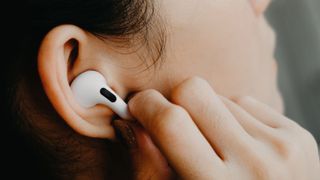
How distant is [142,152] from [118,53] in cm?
18

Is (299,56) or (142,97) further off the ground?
(142,97)

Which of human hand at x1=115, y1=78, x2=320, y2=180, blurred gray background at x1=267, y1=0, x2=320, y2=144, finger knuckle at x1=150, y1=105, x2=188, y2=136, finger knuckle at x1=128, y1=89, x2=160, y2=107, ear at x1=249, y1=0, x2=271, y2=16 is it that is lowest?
blurred gray background at x1=267, y1=0, x2=320, y2=144

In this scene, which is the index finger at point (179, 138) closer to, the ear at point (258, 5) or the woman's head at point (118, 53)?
the woman's head at point (118, 53)

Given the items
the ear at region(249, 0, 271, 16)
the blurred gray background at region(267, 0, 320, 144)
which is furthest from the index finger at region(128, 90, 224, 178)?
the blurred gray background at region(267, 0, 320, 144)

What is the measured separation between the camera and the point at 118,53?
0.65 m

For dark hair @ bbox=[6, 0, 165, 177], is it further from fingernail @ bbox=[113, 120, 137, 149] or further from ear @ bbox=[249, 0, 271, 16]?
ear @ bbox=[249, 0, 271, 16]

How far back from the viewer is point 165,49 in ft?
2.18

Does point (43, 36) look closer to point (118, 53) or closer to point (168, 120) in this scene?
point (118, 53)

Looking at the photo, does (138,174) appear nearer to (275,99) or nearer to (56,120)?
(56,120)

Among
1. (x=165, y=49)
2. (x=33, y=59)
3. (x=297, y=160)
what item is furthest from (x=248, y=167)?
(x=33, y=59)

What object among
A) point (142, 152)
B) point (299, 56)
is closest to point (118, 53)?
point (142, 152)

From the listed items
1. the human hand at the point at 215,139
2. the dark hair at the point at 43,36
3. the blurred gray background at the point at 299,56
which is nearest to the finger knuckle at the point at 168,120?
the human hand at the point at 215,139

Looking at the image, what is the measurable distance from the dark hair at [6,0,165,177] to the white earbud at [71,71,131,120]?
0.07 m

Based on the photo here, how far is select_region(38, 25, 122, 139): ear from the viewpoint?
0.60 metres
